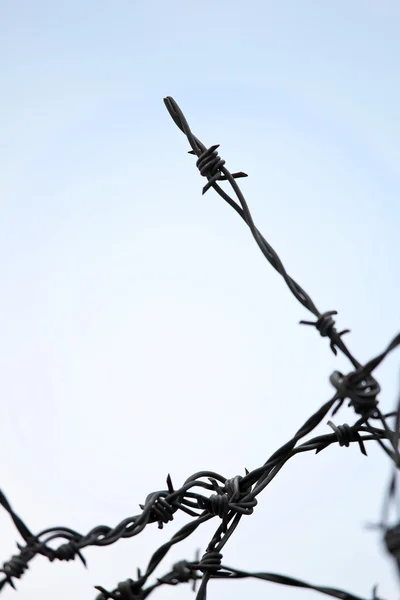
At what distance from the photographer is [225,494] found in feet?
6.26

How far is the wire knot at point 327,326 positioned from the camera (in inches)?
64.7

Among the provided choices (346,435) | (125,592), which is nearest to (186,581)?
(125,592)

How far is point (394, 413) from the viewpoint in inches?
66.6

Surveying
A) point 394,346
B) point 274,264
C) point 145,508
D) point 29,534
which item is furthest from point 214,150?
point 29,534

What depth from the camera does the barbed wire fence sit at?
156cm

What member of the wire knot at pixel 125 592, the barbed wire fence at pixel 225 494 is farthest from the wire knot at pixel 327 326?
the wire knot at pixel 125 592

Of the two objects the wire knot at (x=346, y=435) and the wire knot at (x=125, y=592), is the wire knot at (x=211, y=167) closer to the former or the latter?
the wire knot at (x=346, y=435)

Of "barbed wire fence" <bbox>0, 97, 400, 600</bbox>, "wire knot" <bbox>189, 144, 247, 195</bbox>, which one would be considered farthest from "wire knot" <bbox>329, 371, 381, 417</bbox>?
"wire knot" <bbox>189, 144, 247, 195</bbox>

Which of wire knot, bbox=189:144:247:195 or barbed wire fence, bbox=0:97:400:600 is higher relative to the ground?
wire knot, bbox=189:144:247:195

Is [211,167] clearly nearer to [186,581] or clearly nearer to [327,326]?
[327,326]

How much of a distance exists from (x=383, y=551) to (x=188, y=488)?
0.49 metres

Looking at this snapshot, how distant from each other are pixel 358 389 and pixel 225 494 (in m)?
0.49

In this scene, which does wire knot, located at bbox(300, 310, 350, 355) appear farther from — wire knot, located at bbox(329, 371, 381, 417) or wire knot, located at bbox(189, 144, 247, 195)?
wire knot, located at bbox(189, 144, 247, 195)

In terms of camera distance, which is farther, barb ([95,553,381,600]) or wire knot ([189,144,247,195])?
wire knot ([189,144,247,195])
